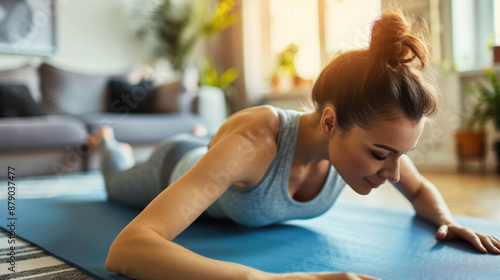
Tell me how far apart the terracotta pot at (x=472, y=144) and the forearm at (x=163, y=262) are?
2.66 meters

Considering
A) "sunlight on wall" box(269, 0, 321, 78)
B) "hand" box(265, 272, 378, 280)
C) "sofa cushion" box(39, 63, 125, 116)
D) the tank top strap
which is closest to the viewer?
"hand" box(265, 272, 378, 280)

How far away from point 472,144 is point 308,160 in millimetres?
2249

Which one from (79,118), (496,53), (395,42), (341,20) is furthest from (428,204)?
(341,20)

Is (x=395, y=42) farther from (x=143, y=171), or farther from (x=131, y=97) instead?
(x=131, y=97)

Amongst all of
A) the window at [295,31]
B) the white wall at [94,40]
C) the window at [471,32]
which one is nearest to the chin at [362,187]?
the window at [471,32]

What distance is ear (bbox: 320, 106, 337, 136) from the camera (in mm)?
905

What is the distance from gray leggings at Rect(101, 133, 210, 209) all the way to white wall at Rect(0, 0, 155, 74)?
8.35ft

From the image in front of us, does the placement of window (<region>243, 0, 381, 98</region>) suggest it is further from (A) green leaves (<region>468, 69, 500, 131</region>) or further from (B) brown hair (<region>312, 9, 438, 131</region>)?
(B) brown hair (<region>312, 9, 438, 131</region>)

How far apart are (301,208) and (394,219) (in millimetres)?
400

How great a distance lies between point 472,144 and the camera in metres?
2.90

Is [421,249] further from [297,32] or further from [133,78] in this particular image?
[297,32]

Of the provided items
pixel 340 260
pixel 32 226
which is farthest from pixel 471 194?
pixel 32 226

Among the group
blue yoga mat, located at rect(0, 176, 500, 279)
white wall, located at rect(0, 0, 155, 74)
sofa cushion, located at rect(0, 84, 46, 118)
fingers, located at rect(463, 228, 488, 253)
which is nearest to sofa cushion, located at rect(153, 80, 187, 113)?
white wall, located at rect(0, 0, 155, 74)

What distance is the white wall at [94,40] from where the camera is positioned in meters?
4.04
